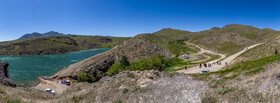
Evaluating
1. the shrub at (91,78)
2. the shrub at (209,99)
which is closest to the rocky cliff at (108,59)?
the shrub at (91,78)

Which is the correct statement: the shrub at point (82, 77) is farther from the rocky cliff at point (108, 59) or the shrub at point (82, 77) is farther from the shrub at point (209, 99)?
the shrub at point (209, 99)

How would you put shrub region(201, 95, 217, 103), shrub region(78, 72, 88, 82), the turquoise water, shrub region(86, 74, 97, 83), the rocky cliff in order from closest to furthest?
shrub region(201, 95, 217, 103) → shrub region(78, 72, 88, 82) → shrub region(86, 74, 97, 83) → the turquoise water → the rocky cliff

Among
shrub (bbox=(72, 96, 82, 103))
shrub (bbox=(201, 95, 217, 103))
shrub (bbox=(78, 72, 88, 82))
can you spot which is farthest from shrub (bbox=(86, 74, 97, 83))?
shrub (bbox=(201, 95, 217, 103))

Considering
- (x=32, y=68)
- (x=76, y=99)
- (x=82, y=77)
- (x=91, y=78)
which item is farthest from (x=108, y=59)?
(x=76, y=99)

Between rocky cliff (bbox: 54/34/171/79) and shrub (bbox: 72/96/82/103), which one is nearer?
shrub (bbox: 72/96/82/103)

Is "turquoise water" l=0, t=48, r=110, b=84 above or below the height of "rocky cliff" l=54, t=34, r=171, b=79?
below

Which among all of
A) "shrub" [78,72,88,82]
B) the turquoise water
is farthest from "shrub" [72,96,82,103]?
the turquoise water

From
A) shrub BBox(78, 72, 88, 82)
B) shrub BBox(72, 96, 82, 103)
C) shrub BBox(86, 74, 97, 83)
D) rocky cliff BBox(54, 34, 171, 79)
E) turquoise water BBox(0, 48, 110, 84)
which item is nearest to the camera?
shrub BBox(72, 96, 82, 103)

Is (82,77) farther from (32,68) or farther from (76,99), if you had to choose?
(32,68)

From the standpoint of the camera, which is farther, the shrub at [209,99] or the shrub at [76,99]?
the shrub at [76,99]

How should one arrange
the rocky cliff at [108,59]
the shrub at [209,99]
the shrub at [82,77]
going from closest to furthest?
the shrub at [209,99] < the shrub at [82,77] < the rocky cliff at [108,59]

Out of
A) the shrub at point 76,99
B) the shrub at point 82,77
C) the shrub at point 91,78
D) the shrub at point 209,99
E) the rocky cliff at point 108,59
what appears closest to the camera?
the shrub at point 209,99

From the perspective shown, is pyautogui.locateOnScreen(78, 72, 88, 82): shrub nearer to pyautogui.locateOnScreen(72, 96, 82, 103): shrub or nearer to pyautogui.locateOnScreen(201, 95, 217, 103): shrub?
pyautogui.locateOnScreen(72, 96, 82, 103): shrub

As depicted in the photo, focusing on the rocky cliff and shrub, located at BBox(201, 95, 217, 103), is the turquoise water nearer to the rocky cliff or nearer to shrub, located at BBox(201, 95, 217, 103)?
the rocky cliff
